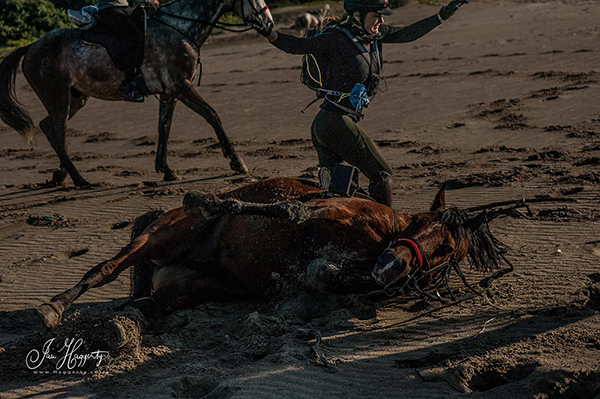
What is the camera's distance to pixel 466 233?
4.92m

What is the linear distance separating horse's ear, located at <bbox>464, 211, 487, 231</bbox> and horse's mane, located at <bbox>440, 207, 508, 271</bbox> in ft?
0.07

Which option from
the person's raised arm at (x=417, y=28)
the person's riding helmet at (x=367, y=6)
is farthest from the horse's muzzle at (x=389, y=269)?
the person's raised arm at (x=417, y=28)

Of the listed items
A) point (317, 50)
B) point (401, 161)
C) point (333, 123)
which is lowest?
point (401, 161)

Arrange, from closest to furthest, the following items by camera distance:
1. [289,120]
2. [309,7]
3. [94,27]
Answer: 1. [94,27]
2. [289,120]
3. [309,7]

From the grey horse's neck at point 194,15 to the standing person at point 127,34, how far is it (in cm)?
33

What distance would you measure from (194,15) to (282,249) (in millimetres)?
6501

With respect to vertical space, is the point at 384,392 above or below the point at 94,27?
below

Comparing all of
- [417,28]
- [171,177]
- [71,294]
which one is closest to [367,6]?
[417,28]

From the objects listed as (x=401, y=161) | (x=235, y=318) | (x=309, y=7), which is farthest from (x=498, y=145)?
(x=309, y=7)

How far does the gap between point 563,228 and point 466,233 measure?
2173 mm

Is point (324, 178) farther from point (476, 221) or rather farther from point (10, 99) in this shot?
point (10, 99)

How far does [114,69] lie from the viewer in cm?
1032

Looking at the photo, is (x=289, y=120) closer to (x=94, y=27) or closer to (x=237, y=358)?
(x=94, y=27)

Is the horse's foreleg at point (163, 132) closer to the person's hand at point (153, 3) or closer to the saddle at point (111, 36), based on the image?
the saddle at point (111, 36)
